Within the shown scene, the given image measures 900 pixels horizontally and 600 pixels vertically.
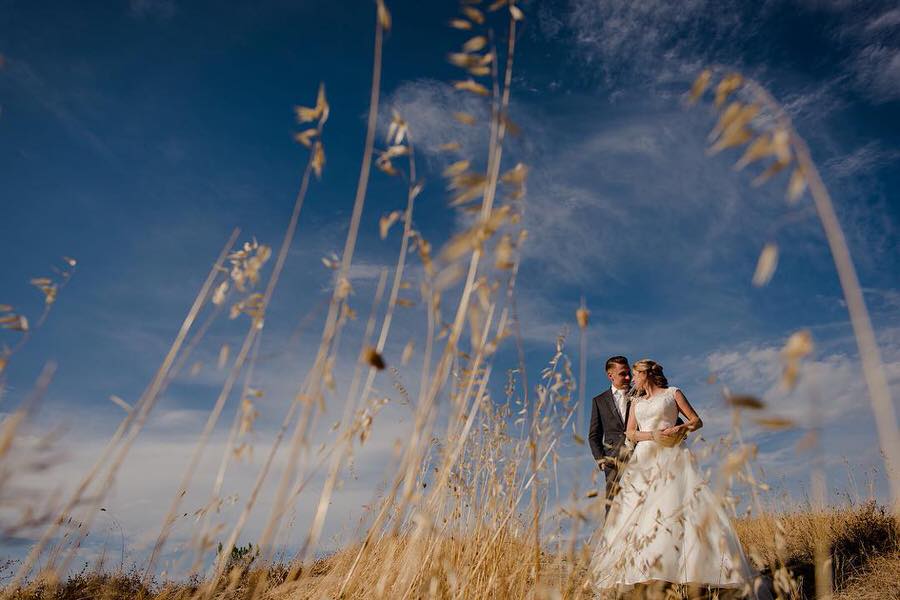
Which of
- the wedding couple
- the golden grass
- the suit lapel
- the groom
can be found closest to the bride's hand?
the wedding couple

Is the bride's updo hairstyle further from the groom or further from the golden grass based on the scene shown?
the golden grass

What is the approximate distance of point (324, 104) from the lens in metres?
1.79

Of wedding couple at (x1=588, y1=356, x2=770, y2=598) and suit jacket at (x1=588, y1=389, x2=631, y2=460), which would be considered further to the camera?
suit jacket at (x1=588, y1=389, x2=631, y2=460)

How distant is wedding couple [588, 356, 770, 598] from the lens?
3.18 meters

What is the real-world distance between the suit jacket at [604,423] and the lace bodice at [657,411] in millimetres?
622

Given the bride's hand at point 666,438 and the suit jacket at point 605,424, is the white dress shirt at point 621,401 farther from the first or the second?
the bride's hand at point 666,438

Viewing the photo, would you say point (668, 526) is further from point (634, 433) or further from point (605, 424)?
point (605, 424)

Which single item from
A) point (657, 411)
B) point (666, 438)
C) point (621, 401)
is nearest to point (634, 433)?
point (657, 411)

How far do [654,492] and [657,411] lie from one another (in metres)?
1.42

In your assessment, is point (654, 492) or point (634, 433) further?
point (634, 433)

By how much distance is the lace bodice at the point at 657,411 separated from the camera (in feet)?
15.2

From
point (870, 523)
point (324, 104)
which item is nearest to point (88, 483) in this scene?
point (324, 104)

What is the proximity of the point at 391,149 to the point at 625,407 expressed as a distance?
4480 mm

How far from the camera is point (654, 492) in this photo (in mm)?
3348
